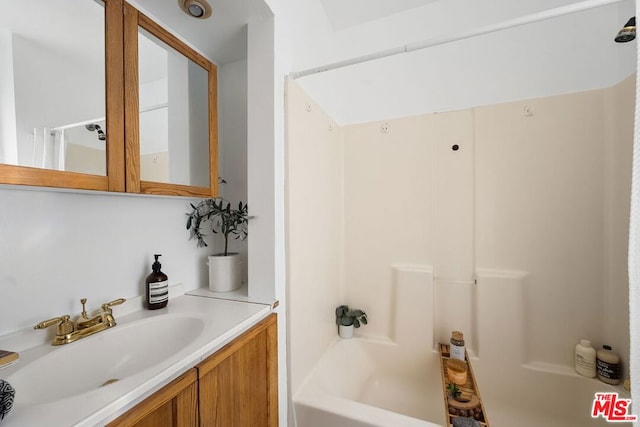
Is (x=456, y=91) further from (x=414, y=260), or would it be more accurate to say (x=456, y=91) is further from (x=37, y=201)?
(x=37, y=201)

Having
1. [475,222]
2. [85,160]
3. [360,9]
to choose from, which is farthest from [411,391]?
[360,9]

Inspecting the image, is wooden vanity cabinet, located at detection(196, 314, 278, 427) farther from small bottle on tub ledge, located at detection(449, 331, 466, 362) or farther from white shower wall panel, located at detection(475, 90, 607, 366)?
white shower wall panel, located at detection(475, 90, 607, 366)

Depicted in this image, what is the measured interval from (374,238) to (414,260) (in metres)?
0.31

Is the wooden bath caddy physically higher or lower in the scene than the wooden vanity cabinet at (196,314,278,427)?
lower

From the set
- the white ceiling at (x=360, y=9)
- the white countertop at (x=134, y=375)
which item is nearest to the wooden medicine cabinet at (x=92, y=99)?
the white countertop at (x=134, y=375)

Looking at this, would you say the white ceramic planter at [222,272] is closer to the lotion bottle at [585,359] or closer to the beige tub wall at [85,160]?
the beige tub wall at [85,160]

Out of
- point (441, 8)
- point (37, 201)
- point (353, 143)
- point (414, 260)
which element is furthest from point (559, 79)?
point (37, 201)

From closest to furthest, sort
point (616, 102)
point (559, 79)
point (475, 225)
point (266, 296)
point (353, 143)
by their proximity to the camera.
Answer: point (266, 296) < point (616, 102) < point (559, 79) < point (475, 225) < point (353, 143)

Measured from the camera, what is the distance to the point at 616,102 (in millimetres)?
1294

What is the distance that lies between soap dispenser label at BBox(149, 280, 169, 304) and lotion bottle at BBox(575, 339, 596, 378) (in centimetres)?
212

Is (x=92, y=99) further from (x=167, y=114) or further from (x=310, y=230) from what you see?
(x=310, y=230)

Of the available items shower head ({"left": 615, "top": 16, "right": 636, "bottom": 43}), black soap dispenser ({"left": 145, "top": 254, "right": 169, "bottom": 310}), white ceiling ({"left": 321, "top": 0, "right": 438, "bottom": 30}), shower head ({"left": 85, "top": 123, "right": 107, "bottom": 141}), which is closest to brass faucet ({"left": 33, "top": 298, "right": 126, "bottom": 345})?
black soap dispenser ({"left": 145, "top": 254, "right": 169, "bottom": 310})

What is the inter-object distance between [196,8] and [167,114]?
1.42ft

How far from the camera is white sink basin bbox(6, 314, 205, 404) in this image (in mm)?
612
